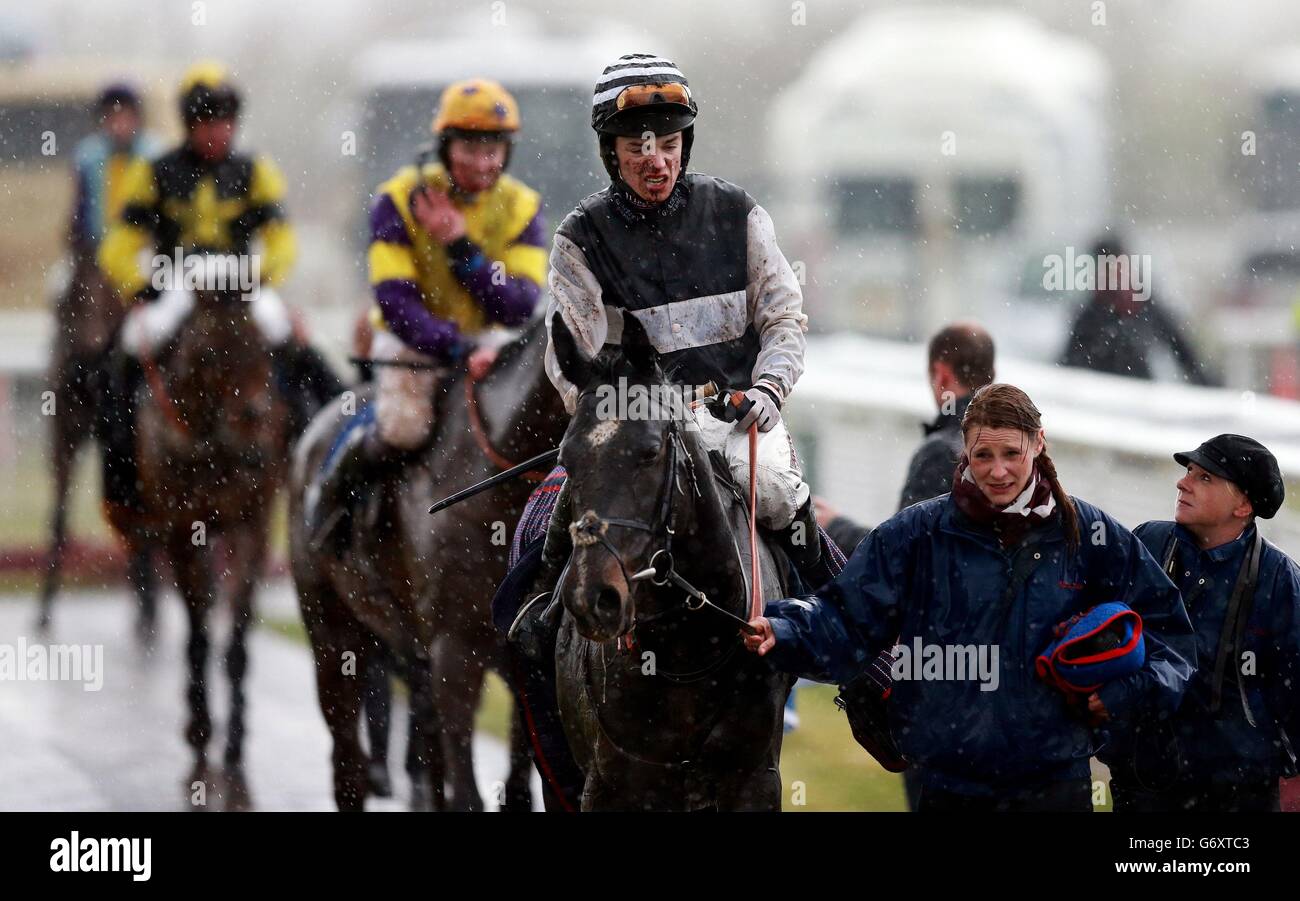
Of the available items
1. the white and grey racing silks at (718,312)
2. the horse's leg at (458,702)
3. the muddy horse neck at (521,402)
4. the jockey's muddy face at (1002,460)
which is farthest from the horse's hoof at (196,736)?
the jockey's muddy face at (1002,460)

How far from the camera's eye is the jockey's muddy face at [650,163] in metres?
4.48

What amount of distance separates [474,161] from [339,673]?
1968 millimetres

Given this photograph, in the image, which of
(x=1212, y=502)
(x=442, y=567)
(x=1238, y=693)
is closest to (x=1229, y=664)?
(x=1238, y=693)

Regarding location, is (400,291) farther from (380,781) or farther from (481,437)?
(380,781)

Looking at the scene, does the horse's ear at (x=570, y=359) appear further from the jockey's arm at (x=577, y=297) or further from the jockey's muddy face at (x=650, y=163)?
the jockey's muddy face at (x=650, y=163)

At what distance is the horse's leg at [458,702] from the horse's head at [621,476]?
202 cm

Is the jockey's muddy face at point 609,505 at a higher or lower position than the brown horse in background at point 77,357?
lower

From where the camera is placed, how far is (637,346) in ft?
13.3

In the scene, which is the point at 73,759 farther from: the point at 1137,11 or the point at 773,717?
the point at 1137,11

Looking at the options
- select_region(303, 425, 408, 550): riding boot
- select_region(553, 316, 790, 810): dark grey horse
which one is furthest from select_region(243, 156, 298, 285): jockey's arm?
select_region(553, 316, 790, 810): dark grey horse

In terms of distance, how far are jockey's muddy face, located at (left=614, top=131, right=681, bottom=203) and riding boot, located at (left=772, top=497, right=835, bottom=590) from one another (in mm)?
818

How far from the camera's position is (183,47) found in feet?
135

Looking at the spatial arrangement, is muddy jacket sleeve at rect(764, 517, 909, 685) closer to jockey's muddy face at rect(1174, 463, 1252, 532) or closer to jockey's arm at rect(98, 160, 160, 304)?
jockey's muddy face at rect(1174, 463, 1252, 532)
